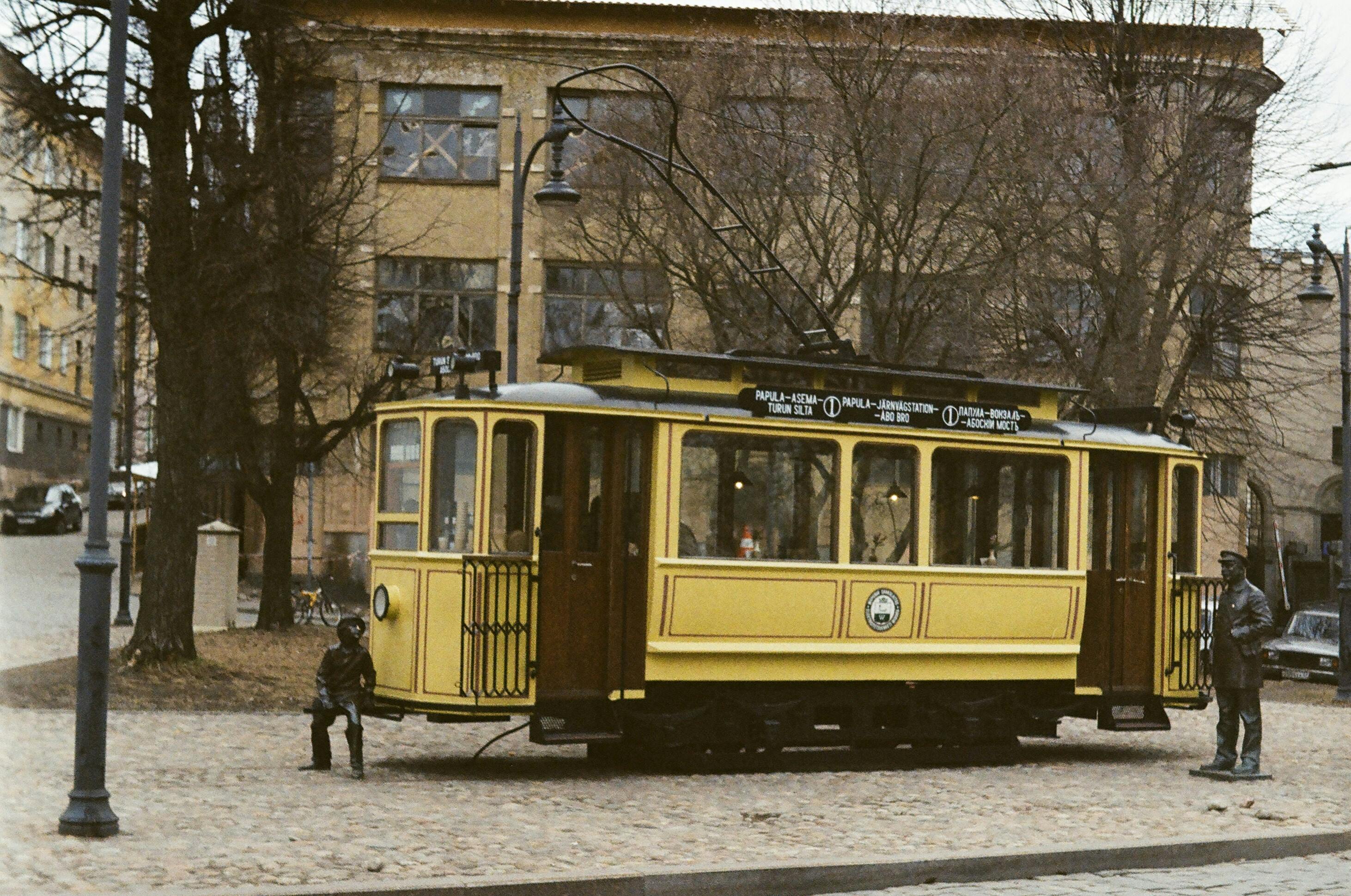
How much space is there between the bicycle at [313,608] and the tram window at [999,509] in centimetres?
1839

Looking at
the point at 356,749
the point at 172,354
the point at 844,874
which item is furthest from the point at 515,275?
the point at 844,874

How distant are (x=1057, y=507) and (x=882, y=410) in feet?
7.06

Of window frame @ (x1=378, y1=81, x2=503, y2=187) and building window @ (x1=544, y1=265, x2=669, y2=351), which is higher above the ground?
window frame @ (x1=378, y1=81, x2=503, y2=187)

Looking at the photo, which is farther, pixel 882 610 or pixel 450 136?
pixel 450 136

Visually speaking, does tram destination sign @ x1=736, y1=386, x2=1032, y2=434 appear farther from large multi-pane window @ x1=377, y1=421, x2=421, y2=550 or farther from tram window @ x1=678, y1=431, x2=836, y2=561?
large multi-pane window @ x1=377, y1=421, x2=421, y2=550

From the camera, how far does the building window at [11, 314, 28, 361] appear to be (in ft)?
17.0

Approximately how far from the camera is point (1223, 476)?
35.7 meters

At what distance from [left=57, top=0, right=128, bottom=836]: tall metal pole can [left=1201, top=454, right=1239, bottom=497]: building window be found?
20.3m

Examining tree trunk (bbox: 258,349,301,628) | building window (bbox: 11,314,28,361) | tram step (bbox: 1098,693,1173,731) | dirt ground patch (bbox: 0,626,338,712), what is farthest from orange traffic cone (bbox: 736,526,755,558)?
tree trunk (bbox: 258,349,301,628)

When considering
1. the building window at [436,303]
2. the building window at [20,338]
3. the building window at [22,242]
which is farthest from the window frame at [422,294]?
the building window at [20,338]

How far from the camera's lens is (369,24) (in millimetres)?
37219

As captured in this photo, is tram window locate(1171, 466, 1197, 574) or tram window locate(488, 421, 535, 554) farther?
tram window locate(1171, 466, 1197, 574)

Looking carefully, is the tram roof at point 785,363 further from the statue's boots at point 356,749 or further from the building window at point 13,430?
the building window at point 13,430

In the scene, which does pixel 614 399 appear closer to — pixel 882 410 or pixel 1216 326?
pixel 882 410
